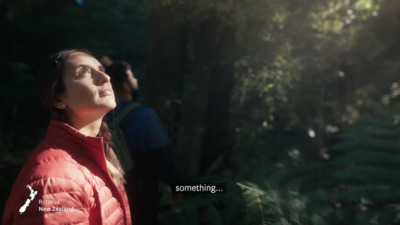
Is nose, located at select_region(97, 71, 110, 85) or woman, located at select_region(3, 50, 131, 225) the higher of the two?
nose, located at select_region(97, 71, 110, 85)

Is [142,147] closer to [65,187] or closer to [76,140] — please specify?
[76,140]

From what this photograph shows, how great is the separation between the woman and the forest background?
1171 mm

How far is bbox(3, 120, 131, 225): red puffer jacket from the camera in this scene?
1276 millimetres

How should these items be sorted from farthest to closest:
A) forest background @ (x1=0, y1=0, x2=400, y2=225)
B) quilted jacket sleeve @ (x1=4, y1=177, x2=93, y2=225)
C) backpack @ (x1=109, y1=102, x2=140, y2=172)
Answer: forest background @ (x1=0, y1=0, x2=400, y2=225), backpack @ (x1=109, y1=102, x2=140, y2=172), quilted jacket sleeve @ (x1=4, y1=177, x2=93, y2=225)

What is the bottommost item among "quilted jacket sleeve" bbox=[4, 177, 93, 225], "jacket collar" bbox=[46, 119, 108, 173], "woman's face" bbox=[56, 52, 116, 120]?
"quilted jacket sleeve" bbox=[4, 177, 93, 225]

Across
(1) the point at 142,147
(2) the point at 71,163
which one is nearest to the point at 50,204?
(2) the point at 71,163

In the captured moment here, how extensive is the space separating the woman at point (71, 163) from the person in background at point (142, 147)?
1.22 meters

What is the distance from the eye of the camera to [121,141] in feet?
9.43

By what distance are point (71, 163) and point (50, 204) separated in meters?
0.19

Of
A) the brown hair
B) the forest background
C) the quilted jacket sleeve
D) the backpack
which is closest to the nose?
the brown hair

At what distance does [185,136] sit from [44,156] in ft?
11.0

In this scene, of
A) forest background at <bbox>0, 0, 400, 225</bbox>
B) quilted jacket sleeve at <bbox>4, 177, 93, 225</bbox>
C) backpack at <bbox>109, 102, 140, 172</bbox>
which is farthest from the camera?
forest background at <bbox>0, 0, 400, 225</bbox>

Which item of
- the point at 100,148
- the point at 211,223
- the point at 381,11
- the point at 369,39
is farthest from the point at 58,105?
the point at 369,39

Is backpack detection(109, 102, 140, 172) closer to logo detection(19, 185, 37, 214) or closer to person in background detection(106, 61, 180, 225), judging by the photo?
person in background detection(106, 61, 180, 225)
